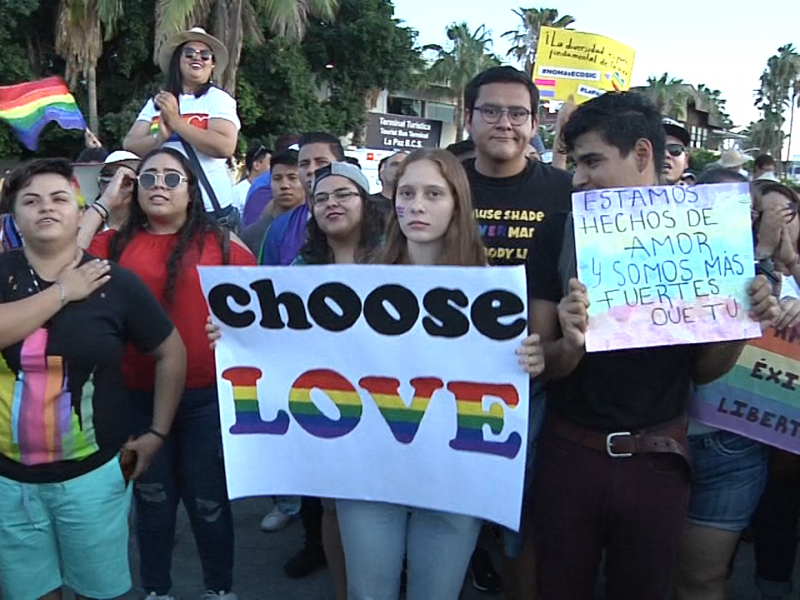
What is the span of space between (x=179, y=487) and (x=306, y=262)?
3.52 feet

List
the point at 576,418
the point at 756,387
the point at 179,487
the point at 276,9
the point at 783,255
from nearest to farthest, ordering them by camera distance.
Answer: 1. the point at 576,418
2. the point at 756,387
3. the point at 783,255
4. the point at 179,487
5. the point at 276,9

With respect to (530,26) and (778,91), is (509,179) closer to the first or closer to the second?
(530,26)

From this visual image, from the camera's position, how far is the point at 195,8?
17.5 meters

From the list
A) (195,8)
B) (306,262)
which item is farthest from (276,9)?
(306,262)

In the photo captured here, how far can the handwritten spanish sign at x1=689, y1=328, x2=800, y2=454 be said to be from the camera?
8.28 ft

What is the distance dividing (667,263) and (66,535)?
212 cm

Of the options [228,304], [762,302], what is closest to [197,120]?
[228,304]

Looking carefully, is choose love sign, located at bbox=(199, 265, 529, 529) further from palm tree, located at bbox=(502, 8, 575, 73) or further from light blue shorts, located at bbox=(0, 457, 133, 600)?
palm tree, located at bbox=(502, 8, 575, 73)

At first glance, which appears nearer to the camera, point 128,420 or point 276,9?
point 128,420

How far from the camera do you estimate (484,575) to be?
3654mm

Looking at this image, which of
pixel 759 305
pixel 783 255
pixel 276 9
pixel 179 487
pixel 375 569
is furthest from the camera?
pixel 276 9

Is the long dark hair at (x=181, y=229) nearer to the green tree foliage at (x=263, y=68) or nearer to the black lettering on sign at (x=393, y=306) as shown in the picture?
the black lettering on sign at (x=393, y=306)

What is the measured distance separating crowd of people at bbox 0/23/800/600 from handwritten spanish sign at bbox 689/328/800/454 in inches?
2.2

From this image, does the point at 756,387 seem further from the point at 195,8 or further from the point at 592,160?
the point at 195,8
